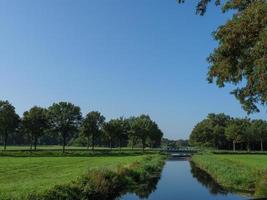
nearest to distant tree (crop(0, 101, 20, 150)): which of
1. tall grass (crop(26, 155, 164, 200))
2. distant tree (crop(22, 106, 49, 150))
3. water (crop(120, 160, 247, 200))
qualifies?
distant tree (crop(22, 106, 49, 150))

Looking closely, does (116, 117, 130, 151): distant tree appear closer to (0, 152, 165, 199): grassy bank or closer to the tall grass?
(0, 152, 165, 199): grassy bank

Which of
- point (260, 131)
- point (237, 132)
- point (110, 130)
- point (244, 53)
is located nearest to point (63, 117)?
point (110, 130)

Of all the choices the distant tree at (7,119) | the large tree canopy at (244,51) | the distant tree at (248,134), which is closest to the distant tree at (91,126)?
the distant tree at (7,119)

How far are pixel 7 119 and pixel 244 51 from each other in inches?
4856

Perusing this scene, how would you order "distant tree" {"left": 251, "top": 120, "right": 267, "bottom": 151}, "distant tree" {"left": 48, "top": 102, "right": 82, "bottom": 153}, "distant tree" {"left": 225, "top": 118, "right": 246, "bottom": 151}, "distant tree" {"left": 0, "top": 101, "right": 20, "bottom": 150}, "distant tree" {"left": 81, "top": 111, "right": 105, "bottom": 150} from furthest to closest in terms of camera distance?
"distant tree" {"left": 251, "top": 120, "right": 267, "bottom": 151} < "distant tree" {"left": 225, "top": 118, "right": 246, "bottom": 151} < "distant tree" {"left": 81, "top": 111, "right": 105, "bottom": 150} < "distant tree" {"left": 48, "top": 102, "right": 82, "bottom": 153} < "distant tree" {"left": 0, "top": 101, "right": 20, "bottom": 150}

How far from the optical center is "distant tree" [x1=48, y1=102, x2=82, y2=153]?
514 ft

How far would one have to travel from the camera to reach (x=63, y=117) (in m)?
157

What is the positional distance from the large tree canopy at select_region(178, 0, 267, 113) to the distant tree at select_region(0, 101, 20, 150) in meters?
117

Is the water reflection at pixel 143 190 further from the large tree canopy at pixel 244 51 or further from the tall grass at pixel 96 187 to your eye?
the large tree canopy at pixel 244 51

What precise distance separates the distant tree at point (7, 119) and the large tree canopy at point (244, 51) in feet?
385

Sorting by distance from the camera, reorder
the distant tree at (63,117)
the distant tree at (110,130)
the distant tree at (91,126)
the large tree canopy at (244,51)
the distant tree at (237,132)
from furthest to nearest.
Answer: the distant tree at (110,130) < the distant tree at (237,132) < the distant tree at (91,126) < the distant tree at (63,117) < the large tree canopy at (244,51)

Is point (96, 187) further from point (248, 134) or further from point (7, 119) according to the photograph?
point (248, 134)

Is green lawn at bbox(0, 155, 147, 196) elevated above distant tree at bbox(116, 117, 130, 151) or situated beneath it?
situated beneath

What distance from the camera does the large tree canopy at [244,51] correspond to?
966 inches
